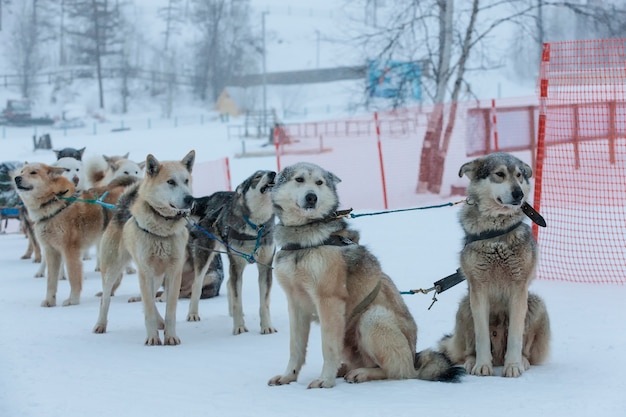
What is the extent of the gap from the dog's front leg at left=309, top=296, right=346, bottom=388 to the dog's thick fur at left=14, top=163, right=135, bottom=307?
4175mm

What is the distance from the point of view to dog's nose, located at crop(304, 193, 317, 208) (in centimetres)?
456

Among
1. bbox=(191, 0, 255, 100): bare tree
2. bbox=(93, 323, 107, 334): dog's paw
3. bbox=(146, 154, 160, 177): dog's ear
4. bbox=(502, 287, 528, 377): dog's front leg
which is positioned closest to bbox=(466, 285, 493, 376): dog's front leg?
bbox=(502, 287, 528, 377): dog's front leg

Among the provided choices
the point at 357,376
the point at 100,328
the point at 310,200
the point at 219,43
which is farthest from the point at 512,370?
the point at 219,43

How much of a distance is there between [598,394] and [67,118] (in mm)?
43108

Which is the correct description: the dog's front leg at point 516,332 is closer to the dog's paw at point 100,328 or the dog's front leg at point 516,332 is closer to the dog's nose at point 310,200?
the dog's nose at point 310,200

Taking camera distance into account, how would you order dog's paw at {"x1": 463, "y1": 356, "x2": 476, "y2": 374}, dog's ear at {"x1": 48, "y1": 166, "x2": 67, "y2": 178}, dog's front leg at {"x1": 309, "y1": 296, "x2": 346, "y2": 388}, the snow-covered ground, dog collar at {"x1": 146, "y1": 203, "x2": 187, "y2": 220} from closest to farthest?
the snow-covered ground
dog's front leg at {"x1": 309, "y1": 296, "x2": 346, "y2": 388}
dog's paw at {"x1": 463, "y1": 356, "x2": 476, "y2": 374}
dog collar at {"x1": 146, "y1": 203, "x2": 187, "y2": 220}
dog's ear at {"x1": 48, "y1": 166, "x2": 67, "y2": 178}

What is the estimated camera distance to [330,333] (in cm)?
442

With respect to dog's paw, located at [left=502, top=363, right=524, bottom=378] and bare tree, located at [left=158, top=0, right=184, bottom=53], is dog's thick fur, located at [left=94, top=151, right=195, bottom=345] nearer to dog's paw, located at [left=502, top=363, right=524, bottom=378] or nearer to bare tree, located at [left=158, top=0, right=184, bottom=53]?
dog's paw, located at [left=502, top=363, right=524, bottom=378]

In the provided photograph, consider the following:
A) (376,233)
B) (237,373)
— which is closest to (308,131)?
(376,233)

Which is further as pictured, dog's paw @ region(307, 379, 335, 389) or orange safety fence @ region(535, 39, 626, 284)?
orange safety fence @ region(535, 39, 626, 284)

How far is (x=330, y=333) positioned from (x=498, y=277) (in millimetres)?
1076

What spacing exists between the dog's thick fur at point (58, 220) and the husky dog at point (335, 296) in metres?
→ 3.93

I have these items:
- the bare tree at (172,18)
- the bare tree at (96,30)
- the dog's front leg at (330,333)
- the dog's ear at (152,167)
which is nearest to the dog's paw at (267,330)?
the dog's ear at (152,167)

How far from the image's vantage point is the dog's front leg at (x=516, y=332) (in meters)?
4.65
